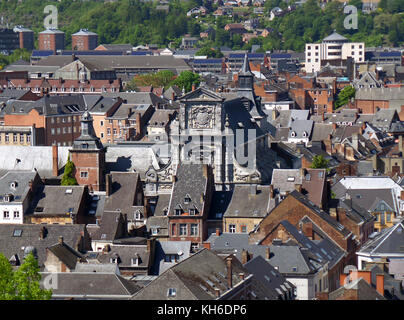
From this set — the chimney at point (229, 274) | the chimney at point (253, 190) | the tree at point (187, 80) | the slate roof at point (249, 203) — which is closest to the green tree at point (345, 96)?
the tree at point (187, 80)

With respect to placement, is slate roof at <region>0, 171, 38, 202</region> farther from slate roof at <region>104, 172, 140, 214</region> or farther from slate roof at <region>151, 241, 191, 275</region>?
slate roof at <region>151, 241, 191, 275</region>

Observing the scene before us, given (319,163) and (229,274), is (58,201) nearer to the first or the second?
(229,274)

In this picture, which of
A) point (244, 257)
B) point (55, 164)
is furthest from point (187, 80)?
point (244, 257)

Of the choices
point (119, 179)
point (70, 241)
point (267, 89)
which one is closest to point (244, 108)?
point (119, 179)

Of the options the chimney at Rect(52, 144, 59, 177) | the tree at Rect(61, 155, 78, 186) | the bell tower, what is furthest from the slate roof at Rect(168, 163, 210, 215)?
the chimney at Rect(52, 144, 59, 177)
